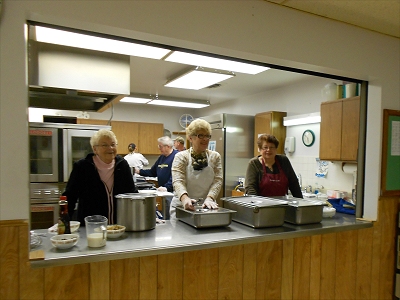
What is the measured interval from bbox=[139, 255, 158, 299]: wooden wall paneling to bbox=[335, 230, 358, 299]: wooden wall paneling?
1.30 meters

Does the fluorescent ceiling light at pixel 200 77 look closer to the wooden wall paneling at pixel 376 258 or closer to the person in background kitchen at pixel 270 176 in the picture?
the person in background kitchen at pixel 270 176

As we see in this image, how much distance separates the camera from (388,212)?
87.4 inches

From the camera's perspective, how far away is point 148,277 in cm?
142

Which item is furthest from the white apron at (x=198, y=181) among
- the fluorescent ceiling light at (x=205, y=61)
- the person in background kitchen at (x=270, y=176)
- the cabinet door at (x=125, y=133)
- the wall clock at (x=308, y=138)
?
the cabinet door at (x=125, y=133)

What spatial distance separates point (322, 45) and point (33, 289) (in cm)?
215

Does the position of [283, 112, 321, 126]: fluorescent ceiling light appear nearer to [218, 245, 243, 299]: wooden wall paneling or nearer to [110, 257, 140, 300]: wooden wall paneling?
[218, 245, 243, 299]: wooden wall paneling

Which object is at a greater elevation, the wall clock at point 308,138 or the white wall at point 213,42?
the white wall at point 213,42

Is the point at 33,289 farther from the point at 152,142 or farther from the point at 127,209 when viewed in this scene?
the point at 152,142

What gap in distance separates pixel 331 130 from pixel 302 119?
683mm

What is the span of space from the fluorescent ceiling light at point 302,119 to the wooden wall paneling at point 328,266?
2.00 metres

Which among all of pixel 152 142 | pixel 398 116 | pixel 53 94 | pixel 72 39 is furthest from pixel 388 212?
pixel 152 142

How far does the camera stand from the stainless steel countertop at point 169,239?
128cm

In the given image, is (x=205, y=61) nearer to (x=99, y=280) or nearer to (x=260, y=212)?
(x=260, y=212)

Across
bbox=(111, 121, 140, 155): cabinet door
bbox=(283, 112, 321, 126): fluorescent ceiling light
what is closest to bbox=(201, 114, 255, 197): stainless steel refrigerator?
bbox=(283, 112, 321, 126): fluorescent ceiling light
